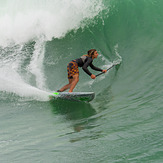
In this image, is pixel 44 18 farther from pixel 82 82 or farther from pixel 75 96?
pixel 75 96

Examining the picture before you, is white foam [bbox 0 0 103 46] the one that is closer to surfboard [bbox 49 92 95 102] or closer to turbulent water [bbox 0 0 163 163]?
turbulent water [bbox 0 0 163 163]

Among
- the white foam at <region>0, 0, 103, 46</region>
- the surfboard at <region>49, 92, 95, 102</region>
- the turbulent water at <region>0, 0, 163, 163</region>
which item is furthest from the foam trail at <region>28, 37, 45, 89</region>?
the surfboard at <region>49, 92, 95, 102</region>

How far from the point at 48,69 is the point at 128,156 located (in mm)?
6290

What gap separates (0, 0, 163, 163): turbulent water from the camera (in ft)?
11.2

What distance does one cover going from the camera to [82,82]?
7883 mm

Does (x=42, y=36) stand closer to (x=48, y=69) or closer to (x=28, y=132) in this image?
(x=48, y=69)

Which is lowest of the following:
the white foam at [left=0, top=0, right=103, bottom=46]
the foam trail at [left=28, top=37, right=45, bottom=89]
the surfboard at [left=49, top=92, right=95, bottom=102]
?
the surfboard at [left=49, top=92, right=95, bottom=102]

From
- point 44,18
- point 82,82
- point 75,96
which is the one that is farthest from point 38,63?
point 75,96

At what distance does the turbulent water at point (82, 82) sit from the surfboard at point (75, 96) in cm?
16

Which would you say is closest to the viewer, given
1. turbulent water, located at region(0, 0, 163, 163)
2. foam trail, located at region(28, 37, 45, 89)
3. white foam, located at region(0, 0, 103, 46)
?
turbulent water, located at region(0, 0, 163, 163)

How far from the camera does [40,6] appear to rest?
487 inches

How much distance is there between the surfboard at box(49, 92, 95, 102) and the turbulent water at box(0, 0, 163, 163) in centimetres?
16

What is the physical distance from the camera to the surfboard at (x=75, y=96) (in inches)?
242

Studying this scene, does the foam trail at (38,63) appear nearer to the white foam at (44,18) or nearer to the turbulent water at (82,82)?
Answer: the turbulent water at (82,82)
